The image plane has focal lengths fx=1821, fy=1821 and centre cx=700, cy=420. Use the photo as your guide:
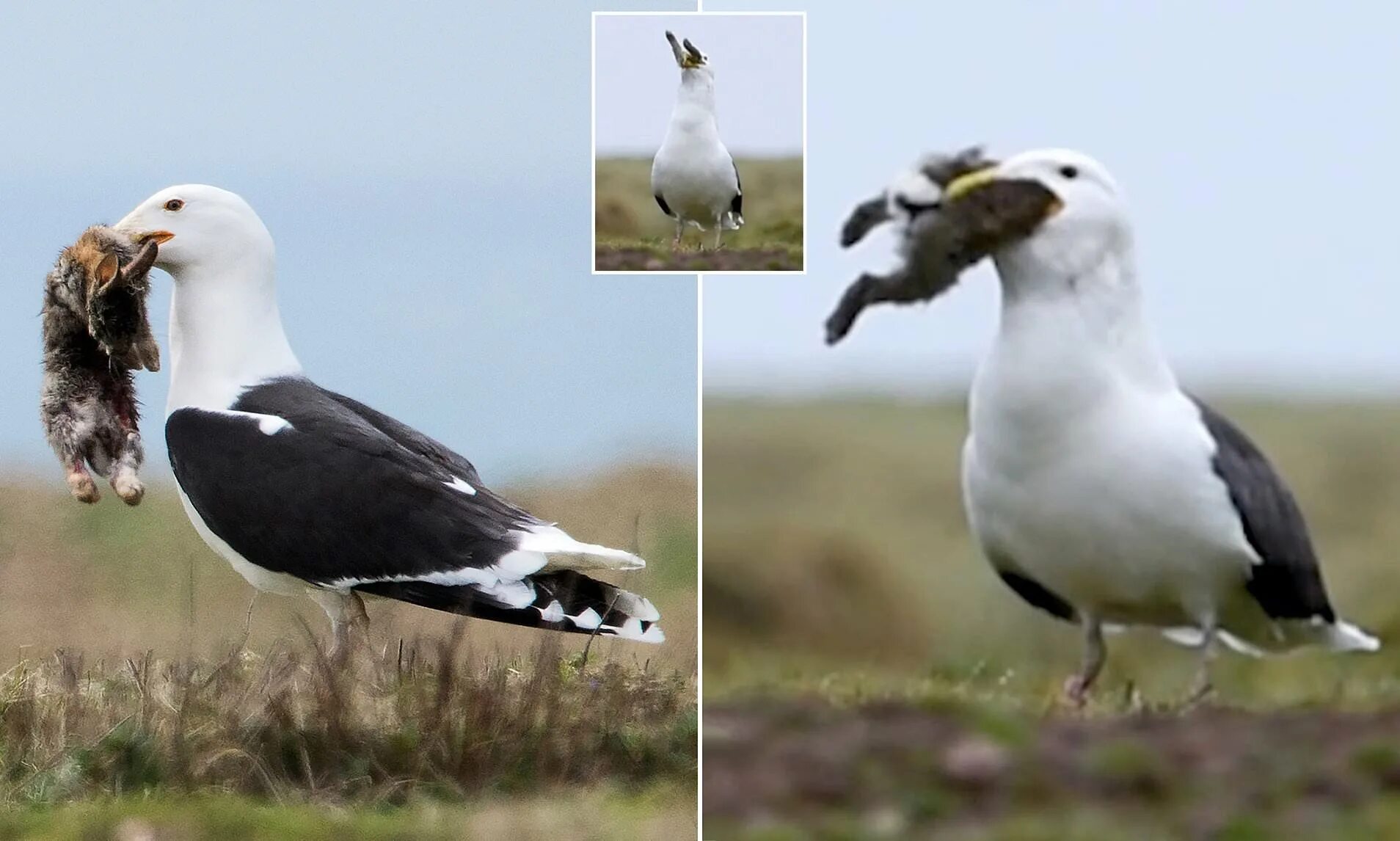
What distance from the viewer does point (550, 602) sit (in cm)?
531

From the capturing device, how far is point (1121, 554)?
15.5 feet

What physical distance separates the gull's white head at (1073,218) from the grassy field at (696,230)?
1316 mm

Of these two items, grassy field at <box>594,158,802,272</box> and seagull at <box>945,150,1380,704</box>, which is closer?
seagull at <box>945,150,1380,704</box>

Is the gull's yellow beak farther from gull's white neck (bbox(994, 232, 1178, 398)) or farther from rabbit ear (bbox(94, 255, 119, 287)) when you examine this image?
rabbit ear (bbox(94, 255, 119, 287))

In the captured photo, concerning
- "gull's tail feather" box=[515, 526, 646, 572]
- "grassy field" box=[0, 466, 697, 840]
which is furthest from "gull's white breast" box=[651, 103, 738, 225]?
"gull's tail feather" box=[515, 526, 646, 572]

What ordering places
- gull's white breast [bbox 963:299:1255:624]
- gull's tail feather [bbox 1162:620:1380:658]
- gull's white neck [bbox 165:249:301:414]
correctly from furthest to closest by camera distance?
gull's white neck [bbox 165:249:301:414] < gull's tail feather [bbox 1162:620:1380:658] < gull's white breast [bbox 963:299:1255:624]

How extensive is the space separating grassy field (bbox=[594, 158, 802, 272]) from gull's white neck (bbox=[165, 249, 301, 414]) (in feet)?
3.73

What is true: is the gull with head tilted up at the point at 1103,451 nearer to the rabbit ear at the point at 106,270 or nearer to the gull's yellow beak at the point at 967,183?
the gull's yellow beak at the point at 967,183

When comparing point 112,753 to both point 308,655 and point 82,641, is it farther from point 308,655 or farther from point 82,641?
point 82,641

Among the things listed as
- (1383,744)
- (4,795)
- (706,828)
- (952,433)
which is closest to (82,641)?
(4,795)

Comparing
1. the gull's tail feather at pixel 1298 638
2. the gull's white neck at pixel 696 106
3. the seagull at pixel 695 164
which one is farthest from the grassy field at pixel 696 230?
the gull's tail feather at pixel 1298 638

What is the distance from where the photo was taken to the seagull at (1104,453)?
4.65 meters

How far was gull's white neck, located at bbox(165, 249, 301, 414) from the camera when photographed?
5.59 meters

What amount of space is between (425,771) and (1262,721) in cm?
240
